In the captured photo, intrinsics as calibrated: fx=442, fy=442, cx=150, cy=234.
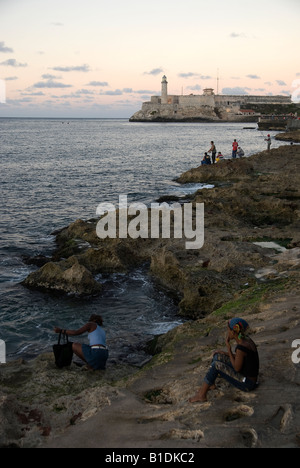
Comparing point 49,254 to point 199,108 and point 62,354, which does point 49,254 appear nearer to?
point 62,354

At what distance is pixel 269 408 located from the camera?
17.3 feet

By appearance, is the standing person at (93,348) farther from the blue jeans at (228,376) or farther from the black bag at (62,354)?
the blue jeans at (228,376)

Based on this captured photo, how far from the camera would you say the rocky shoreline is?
5.12 metres

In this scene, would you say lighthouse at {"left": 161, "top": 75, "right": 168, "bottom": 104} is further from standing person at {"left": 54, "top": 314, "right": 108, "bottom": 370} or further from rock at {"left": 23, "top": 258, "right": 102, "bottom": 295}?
standing person at {"left": 54, "top": 314, "right": 108, "bottom": 370}

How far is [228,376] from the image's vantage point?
Result: 5.79m

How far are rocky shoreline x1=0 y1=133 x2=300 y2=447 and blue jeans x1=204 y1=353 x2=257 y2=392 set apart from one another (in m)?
0.12

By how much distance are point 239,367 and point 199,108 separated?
18472 cm

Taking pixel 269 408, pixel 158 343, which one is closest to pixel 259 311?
pixel 158 343

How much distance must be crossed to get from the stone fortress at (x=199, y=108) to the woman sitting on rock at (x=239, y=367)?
176m

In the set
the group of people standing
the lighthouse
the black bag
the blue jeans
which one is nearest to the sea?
the black bag

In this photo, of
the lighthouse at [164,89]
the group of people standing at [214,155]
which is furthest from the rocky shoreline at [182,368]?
the lighthouse at [164,89]

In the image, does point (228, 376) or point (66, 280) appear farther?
point (66, 280)

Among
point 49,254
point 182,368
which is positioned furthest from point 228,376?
point 49,254

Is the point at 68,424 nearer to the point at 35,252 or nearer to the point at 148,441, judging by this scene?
the point at 148,441
